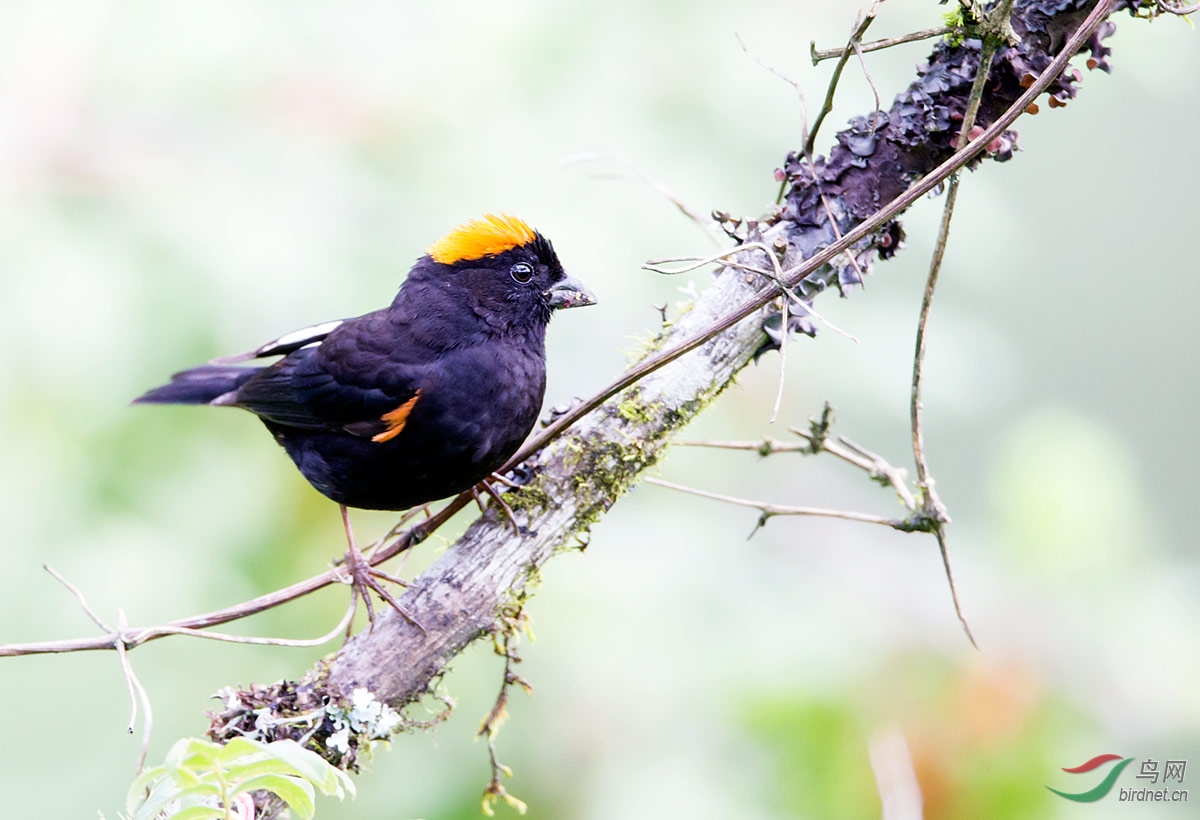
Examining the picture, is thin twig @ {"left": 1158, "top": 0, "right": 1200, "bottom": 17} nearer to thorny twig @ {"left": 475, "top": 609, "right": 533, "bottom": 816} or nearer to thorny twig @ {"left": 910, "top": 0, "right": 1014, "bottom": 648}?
thorny twig @ {"left": 910, "top": 0, "right": 1014, "bottom": 648}

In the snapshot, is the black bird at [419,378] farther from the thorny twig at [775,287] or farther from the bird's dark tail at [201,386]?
the thorny twig at [775,287]

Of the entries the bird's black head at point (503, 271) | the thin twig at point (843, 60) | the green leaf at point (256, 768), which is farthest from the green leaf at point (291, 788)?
the bird's black head at point (503, 271)

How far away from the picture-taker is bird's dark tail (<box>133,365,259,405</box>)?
336cm

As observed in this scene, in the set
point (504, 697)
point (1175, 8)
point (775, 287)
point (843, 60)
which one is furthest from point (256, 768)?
point (1175, 8)

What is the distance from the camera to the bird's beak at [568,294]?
3.33m

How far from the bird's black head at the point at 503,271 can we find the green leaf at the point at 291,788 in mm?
1884

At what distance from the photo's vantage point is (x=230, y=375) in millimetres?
3691

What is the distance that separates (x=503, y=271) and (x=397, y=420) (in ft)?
1.95

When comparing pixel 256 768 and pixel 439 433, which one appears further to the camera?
pixel 439 433

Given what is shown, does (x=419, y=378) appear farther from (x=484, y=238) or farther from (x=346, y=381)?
(x=484, y=238)

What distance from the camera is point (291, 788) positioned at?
64.1 inches

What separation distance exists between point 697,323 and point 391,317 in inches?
47.3

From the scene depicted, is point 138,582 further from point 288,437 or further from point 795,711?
point 795,711

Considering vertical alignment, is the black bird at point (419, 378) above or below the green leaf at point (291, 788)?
above
